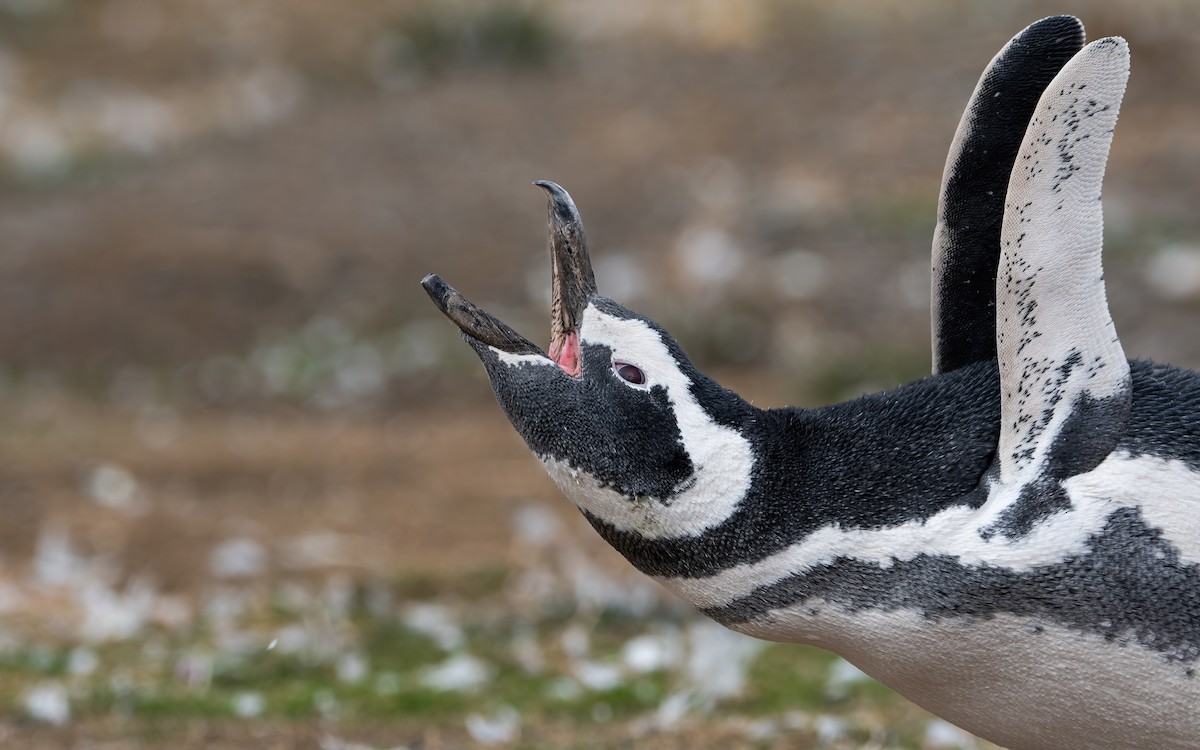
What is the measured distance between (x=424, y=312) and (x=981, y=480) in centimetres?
593

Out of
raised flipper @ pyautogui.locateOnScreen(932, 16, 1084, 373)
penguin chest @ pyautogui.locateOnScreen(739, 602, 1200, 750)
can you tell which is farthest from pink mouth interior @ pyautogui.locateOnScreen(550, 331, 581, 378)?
raised flipper @ pyautogui.locateOnScreen(932, 16, 1084, 373)

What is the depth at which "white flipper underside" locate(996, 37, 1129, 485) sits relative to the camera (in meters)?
1.90

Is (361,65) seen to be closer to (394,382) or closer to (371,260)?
(371,260)

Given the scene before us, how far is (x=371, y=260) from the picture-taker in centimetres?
808

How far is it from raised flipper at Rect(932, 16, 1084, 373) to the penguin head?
397 mm

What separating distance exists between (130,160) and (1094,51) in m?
9.32

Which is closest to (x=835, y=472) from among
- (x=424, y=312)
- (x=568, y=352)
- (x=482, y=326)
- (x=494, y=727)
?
(x=568, y=352)

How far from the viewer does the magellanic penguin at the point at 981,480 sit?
6.18 ft

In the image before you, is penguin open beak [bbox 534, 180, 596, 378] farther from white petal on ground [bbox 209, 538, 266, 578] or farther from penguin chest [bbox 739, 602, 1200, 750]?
white petal on ground [bbox 209, 538, 266, 578]

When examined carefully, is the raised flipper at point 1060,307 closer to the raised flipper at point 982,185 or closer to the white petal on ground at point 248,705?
the raised flipper at point 982,185

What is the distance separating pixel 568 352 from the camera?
2.14m

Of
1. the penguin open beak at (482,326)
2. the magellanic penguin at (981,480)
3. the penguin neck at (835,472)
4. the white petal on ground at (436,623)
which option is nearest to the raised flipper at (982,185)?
the magellanic penguin at (981,480)

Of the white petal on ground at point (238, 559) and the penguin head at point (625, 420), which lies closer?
the penguin head at point (625, 420)

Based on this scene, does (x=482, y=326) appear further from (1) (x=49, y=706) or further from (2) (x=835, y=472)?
(1) (x=49, y=706)
